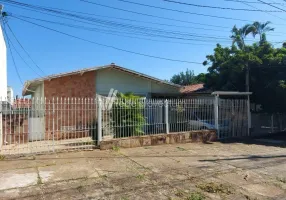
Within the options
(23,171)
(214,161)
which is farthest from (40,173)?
(214,161)

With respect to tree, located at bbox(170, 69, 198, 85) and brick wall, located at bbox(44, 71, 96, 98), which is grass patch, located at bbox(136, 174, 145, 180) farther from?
tree, located at bbox(170, 69, 198, 85)

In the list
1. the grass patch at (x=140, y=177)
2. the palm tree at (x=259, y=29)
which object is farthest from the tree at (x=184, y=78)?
the grass patch at (x=140, y=177)

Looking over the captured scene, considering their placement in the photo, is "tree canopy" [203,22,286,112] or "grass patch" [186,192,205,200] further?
"tree canopy" [203,22,286,112]

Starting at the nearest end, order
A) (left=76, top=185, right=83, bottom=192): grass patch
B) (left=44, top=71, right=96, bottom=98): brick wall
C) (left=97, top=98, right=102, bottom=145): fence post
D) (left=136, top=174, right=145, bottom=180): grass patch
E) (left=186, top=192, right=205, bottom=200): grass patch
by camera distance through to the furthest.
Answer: (left=186, top=192, right=205, bottom=200): grass patch → (left=76, top=185, right=83, bottom=192): grass patch → (left=136, top=174, right=145, bottom=180): grass patch → (left=97, top=98, right=102, bottom=145): fence post → (left=44, top=71, right=96, bottom=98): brick wall

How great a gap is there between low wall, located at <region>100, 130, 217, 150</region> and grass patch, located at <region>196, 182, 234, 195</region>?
466 cm

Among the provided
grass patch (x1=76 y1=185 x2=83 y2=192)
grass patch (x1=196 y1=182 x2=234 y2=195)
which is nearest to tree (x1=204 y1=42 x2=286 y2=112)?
grass patch (x1=196 y1=182 x2=234 y2=195)

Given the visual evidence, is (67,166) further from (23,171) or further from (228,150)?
(228,150)

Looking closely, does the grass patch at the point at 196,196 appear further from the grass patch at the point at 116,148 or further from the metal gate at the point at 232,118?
the metal gate at the point at 232,118

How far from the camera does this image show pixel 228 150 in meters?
10.4

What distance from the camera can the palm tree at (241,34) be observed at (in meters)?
17.0

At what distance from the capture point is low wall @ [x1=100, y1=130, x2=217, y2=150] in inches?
398

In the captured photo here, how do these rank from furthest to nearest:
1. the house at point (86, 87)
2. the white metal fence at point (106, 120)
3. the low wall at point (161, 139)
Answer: the house at point (86, 87) < the low wall at point (161, 139) < the white metal fence at point (106, 120)

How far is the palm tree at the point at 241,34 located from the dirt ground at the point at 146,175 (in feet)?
29.2

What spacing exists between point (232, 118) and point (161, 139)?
4367 mm
